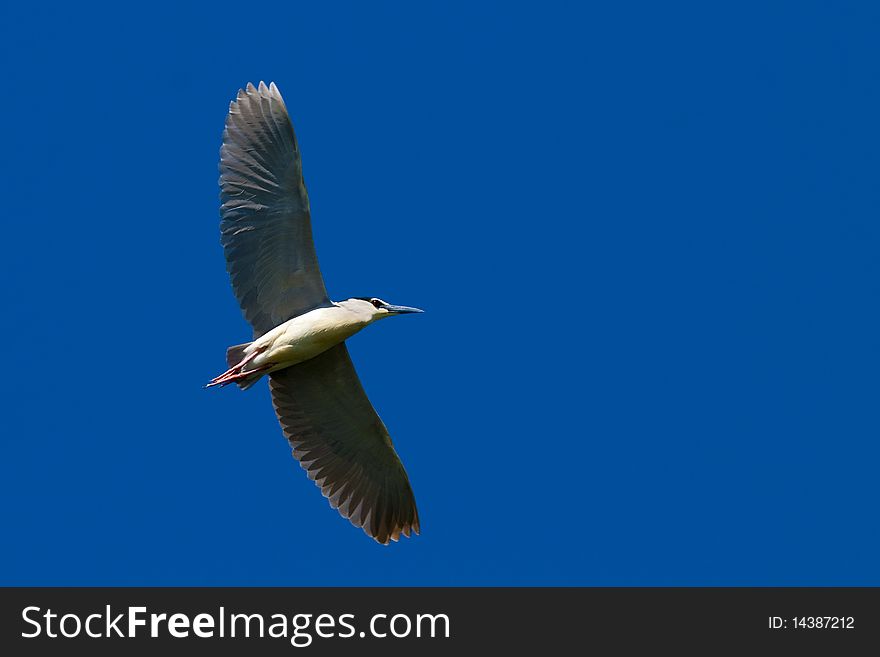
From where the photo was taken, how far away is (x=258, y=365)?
52.6 feet

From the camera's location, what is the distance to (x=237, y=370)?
16.0m

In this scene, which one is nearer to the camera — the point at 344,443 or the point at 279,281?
the point at 279,281

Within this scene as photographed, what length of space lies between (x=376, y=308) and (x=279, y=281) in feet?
3.10

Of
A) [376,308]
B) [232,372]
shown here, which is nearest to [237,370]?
[232,372]

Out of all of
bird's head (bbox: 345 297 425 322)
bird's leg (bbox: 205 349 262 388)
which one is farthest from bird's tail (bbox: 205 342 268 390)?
bird's head (bbox: 345 297 425 322)

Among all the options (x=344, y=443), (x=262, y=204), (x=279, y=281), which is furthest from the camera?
(x=344, y=443)

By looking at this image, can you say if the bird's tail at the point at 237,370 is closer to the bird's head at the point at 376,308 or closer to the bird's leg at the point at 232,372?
the bird's leg at the point at 232,372

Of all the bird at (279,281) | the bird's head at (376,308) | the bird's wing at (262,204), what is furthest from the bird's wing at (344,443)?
the bird's wing at (262,204)

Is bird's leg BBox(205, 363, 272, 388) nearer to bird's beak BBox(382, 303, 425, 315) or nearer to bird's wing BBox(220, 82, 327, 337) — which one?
bird's wing BBox(220, 82, 327, 337)

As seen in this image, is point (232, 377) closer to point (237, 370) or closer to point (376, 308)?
point (237, 370)

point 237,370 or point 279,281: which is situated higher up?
point 279,281
